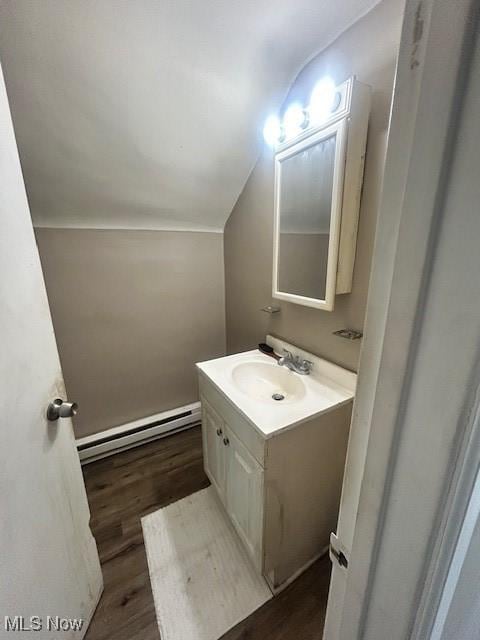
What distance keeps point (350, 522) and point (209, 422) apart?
3.25 feet

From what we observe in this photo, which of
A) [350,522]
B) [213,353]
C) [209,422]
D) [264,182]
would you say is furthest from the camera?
[213,353]

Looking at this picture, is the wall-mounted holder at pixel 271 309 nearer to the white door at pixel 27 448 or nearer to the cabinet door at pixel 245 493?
the cabinet door at pixel 245 493

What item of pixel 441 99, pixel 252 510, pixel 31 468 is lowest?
pixel 252 510

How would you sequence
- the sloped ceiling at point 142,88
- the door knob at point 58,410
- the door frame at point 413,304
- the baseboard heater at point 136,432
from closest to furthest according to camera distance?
the door frame at point 413,304
the door knob at point 58,410
the sloped ceiling at point 142,88
the baseboard heater at point 136,432

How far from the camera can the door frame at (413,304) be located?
25 centimetres

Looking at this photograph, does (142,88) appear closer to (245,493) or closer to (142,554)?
(245,493)

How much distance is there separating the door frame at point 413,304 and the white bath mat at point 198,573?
101 centimetres

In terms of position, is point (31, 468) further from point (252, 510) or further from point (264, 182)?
point (264, 182)

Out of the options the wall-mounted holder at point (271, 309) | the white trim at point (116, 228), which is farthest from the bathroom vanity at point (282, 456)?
the white trim at point (116, 228)

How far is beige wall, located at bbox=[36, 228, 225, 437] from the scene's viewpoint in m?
1.60

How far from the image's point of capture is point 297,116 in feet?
3.66

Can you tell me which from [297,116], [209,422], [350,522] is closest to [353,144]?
[297,116]

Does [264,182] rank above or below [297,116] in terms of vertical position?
below

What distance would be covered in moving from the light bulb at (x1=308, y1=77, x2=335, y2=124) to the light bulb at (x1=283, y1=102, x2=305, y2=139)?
0.04m
